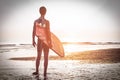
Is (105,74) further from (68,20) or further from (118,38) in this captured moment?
(68,20)

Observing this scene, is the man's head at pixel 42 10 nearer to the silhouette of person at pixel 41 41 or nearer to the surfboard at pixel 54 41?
the silhouette of person at pixel 41 41

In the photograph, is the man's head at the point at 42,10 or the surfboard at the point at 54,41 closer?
the surfboard at the point at 54,41

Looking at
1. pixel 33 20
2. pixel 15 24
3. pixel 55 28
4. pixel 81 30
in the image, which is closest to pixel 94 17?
pixel 81 30

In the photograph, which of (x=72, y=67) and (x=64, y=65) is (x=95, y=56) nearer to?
(x=72, y=67)

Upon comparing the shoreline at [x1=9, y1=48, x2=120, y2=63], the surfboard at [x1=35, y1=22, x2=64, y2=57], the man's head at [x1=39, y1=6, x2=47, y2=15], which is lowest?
the shoreline at [x1=9, y1=48, x2=120, y2=63]

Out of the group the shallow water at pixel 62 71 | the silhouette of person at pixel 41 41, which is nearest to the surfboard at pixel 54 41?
the silhouette of person at pixel 41 41

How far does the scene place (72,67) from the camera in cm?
465

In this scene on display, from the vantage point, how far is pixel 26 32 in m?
4.69

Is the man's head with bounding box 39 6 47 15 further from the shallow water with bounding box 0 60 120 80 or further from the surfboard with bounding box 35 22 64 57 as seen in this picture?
the shallow water with bounding box 0 60 120 80

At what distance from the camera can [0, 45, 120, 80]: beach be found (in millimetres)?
4578

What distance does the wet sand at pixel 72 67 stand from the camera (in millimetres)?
4574

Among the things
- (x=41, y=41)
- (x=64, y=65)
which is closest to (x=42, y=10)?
(x=41, y=41)

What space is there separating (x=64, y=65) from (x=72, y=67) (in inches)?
5.3

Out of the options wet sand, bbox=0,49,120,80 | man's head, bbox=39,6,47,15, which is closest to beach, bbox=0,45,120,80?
wet sand, bbox=0,49,120,80
